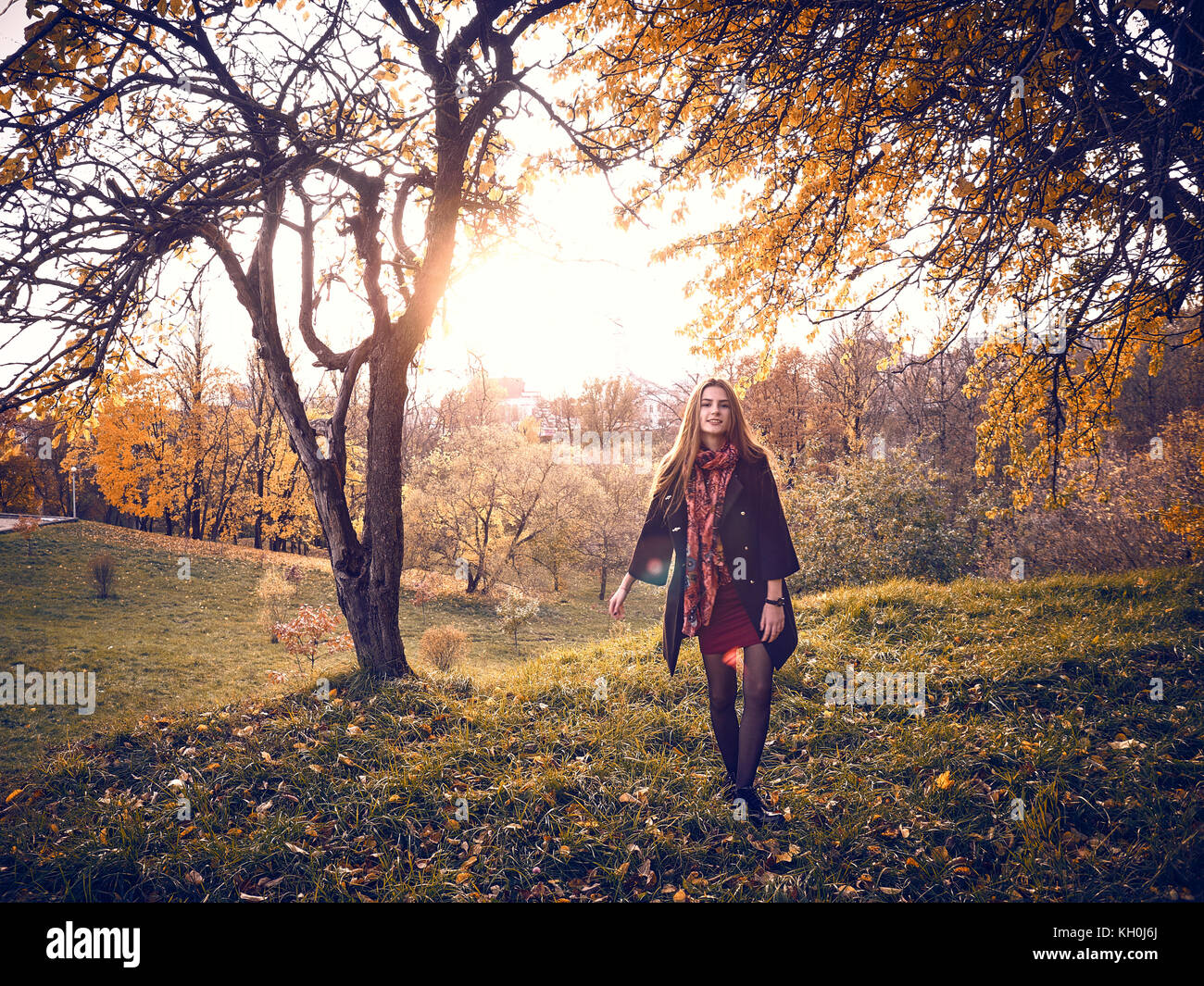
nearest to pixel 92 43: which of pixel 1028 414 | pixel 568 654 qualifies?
pixel 568 654

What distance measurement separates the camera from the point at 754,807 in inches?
135

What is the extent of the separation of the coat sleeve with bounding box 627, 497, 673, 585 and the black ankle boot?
128 centimetres

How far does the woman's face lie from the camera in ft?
11.4

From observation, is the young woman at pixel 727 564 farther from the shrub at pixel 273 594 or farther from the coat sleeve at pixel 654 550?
the shrub at pixel 273 594

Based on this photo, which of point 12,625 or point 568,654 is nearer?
point 568,654

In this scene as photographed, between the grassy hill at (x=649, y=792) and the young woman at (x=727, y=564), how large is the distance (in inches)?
23.5

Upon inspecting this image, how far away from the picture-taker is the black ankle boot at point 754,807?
3.38 meters

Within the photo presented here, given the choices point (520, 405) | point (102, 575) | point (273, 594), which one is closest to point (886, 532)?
point (273, 594)

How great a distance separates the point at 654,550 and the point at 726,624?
61cm

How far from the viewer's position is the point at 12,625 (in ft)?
55.4

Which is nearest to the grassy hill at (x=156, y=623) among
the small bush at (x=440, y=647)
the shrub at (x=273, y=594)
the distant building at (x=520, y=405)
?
the shrub at (x=273, y=594)

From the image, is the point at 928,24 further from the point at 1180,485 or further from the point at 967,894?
the point at 1180,485

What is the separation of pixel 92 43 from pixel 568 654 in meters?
6.66

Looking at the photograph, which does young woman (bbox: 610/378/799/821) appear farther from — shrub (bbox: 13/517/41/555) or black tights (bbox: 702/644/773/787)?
shrub (bbox: 13/517/41/555)
